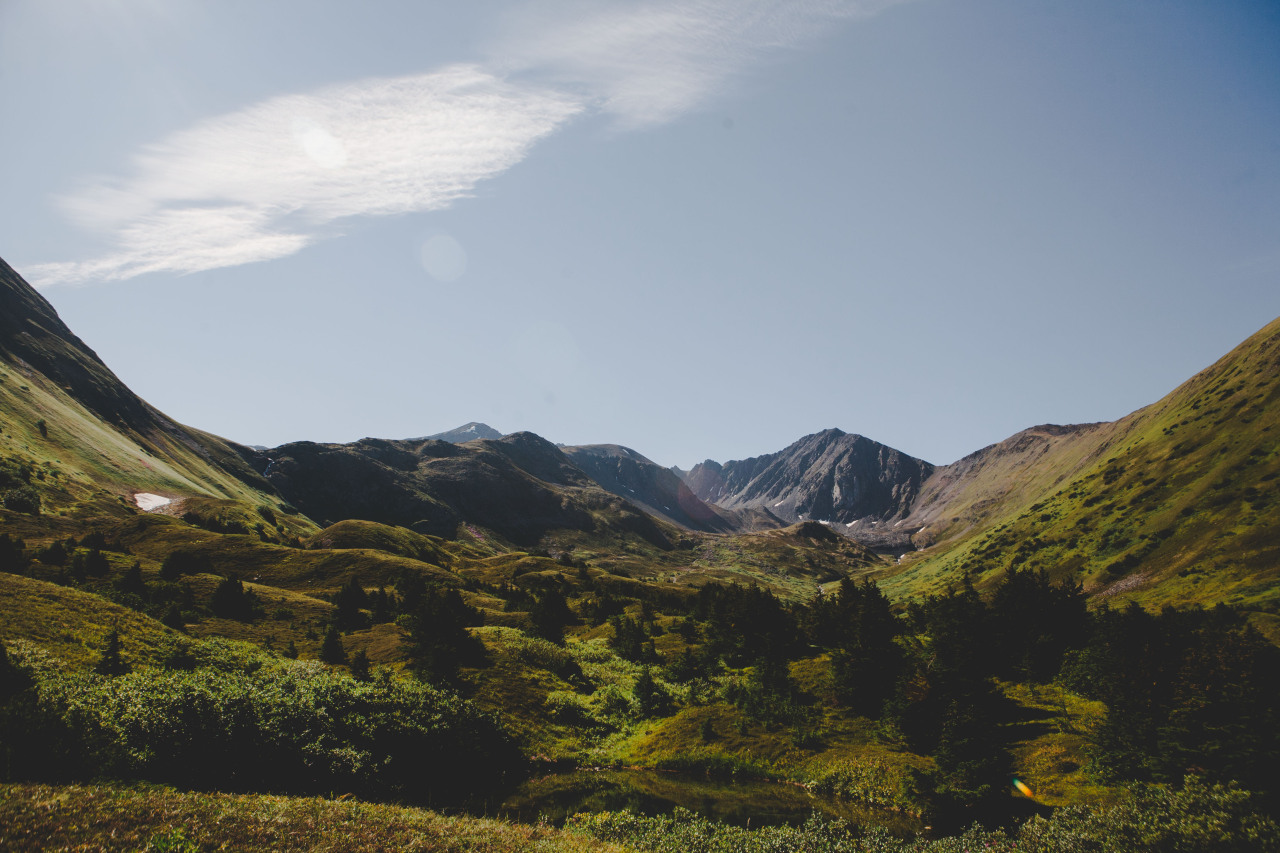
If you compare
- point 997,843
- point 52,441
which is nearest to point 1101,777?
point 997,843

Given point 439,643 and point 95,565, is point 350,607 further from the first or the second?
point 439,643

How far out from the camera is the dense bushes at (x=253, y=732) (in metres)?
21.6

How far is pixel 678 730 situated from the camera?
46.8 m

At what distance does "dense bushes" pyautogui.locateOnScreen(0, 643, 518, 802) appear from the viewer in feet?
70.9

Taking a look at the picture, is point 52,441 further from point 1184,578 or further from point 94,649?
point 1184,578

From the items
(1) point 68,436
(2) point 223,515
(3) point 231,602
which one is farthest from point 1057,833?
(1) point 68,436

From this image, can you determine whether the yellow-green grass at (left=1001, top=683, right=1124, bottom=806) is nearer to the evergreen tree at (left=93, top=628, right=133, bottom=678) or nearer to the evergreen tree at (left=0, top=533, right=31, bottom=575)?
the evergreen tree at (left=93, top=628, right=133, bottom=678)

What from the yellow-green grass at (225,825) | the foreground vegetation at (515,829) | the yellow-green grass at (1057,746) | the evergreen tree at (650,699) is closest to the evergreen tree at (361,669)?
the foreground vegetation at (515,829)

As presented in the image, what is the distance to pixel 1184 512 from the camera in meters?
99.4

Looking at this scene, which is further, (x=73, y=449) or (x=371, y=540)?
(x=73, y=449)

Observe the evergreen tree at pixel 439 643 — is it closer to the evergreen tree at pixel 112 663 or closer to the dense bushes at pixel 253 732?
the dense bushes at pixel 253 732

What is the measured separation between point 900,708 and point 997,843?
1494cm

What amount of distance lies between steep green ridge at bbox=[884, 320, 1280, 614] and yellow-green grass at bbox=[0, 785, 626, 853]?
246 ft

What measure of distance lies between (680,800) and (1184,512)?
116112 mm
